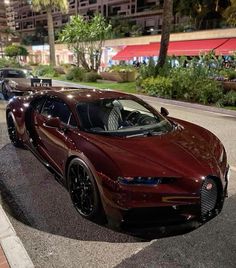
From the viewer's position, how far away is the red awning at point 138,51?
30586 mm

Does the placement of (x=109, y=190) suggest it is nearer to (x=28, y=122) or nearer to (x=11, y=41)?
(x=28, y=122)

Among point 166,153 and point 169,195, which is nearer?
point 169,195

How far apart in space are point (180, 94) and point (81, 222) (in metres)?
12.2

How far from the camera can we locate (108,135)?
4.22 metres

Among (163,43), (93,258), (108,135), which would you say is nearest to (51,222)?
→ (93,258)

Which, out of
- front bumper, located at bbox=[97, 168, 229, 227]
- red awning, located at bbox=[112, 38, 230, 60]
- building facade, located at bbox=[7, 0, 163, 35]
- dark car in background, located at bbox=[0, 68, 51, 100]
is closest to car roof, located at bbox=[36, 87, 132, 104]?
front bumper, located at bbox=[97, 168, 229, 227]

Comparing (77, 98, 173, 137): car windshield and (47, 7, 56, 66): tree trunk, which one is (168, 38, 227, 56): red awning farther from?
(77, 98, 173, 137): car windshield

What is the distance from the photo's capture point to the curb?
313cm

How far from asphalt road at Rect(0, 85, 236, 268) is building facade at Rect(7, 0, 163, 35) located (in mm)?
31400

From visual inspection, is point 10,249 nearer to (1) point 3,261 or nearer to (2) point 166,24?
(1) point 3,261

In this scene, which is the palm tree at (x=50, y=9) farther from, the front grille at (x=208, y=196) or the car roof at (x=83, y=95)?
the front grille at (x=208, y=196)

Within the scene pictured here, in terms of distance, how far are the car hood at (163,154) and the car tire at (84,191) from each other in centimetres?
35

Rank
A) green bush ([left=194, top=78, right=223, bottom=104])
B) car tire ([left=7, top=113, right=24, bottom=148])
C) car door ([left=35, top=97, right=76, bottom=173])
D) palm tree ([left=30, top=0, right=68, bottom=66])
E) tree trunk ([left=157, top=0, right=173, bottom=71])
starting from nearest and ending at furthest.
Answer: car door ([left=35, top=97, right=76, bottom=173]) < car tire ([left=7, top=113, right=24, bottom=148]) < green bush ([left=194, top=78, right=223, bottom=104]) < tree trunk ([left=157, top=0, right=173, bottom=71]) < palm tree ([left=30, top=0, right=68, bottom=66])

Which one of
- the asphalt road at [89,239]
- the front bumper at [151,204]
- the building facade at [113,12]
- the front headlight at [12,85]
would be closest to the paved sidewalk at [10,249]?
the asphalt road at [89,239]
